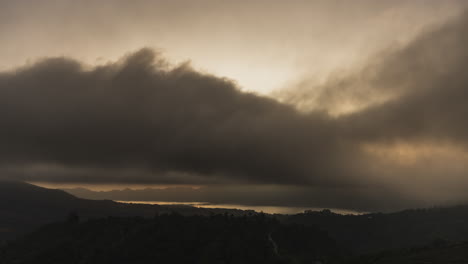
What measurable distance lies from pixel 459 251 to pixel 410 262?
21.6 meters

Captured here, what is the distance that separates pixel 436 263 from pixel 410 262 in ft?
56.4

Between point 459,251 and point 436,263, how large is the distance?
1827 cm

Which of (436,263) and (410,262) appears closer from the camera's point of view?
(436,263)

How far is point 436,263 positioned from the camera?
178 m

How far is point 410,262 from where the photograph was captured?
194m

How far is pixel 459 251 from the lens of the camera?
616 feet
